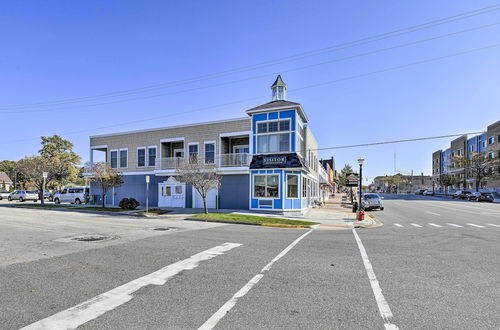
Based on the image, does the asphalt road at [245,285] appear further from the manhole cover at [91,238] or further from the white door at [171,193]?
the white door at [171,193]

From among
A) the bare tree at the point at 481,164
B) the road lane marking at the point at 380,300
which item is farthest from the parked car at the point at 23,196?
the bare tree at the point at 481,164

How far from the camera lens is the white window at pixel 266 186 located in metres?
22.1

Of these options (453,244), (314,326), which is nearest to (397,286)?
(314,326)

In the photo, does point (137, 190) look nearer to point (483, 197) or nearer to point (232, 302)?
point (232, 302)

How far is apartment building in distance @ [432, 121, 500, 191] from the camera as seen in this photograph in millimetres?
62094

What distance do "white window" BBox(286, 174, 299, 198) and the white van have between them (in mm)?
23670

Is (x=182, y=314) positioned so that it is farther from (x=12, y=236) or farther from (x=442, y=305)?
(x=12, y=236)

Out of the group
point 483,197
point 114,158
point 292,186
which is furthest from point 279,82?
point 483,197

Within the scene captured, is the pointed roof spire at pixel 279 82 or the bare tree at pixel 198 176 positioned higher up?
the pointed roof spire at pixel 279 82

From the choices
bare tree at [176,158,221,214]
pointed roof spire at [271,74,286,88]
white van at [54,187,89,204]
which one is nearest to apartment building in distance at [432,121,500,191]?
pointed roof spire at [271,74,286,88]

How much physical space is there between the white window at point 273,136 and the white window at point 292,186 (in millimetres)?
2153

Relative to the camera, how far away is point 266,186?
22438 mm

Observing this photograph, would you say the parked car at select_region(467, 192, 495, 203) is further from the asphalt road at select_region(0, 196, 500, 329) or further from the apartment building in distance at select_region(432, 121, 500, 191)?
the asphalt road at select_region(0, 196, 500, 329)

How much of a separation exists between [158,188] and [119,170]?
5373 mm
